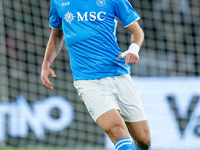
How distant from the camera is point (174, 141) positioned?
Result: 22.6ft

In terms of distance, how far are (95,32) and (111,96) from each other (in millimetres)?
569

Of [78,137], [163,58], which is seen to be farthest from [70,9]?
[163,58]

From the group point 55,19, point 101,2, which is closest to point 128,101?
point 101,2

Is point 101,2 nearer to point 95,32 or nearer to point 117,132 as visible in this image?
point 95,32

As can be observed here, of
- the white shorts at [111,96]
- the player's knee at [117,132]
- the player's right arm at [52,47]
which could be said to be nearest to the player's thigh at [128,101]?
the white shorts at [111,96]

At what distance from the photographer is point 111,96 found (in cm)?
352

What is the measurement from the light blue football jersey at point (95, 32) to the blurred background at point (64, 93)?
3.34m

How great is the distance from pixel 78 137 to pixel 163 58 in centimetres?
235

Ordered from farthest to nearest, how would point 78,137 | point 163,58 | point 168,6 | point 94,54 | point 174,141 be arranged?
point 168,6
point 163,58
point 78,137
point 174,141
point 94,54

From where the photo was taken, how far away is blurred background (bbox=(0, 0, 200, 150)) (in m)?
6.88

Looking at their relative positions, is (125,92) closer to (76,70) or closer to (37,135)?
(76,70)

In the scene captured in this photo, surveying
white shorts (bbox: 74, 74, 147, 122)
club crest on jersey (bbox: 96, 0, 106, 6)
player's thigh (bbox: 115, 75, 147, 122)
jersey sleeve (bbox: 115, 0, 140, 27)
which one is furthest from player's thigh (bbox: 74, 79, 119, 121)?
club crest on jersey (bbox: 96, 0, 106, 6)

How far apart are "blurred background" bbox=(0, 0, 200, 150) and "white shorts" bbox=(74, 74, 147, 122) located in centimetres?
318

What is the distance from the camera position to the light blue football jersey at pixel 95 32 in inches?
141
